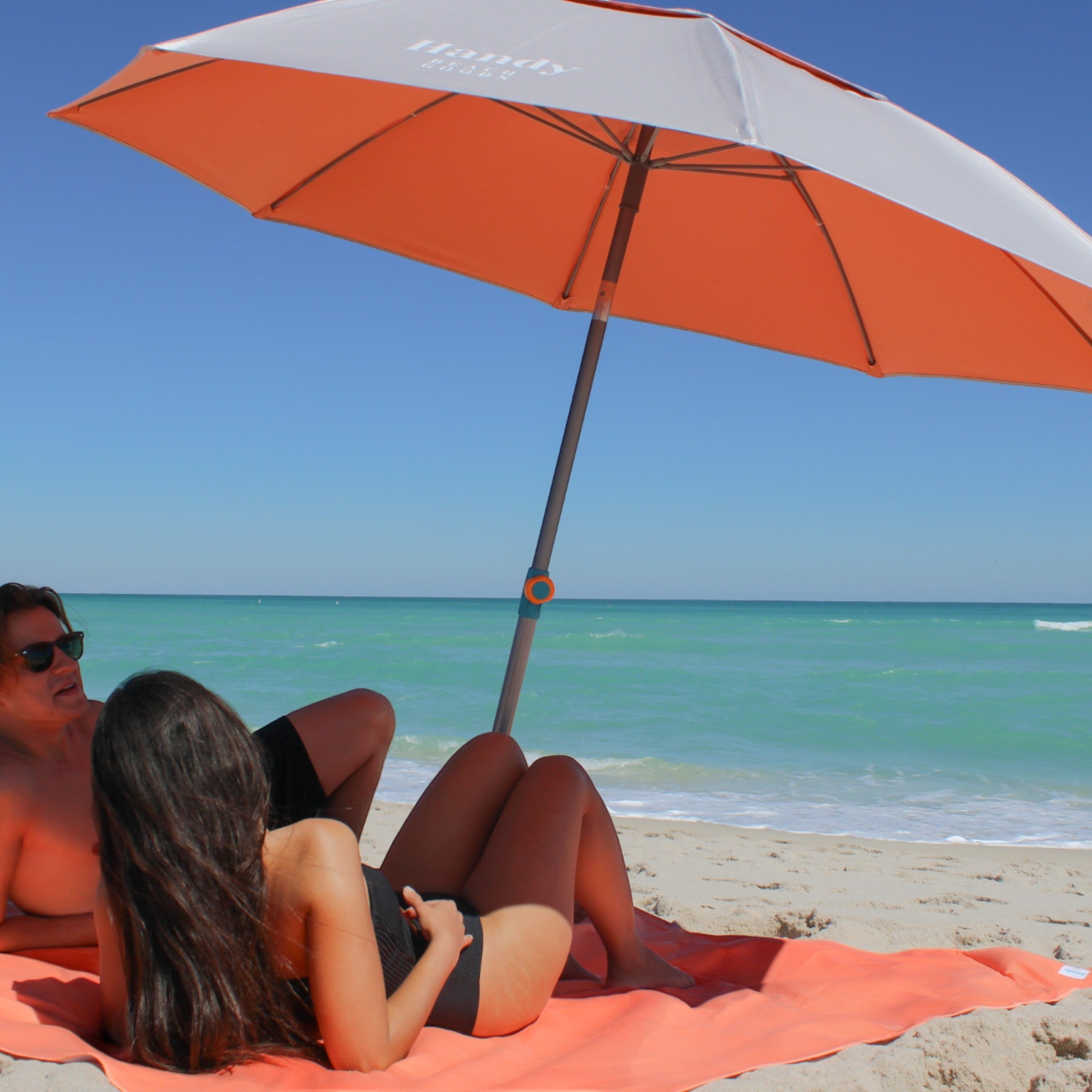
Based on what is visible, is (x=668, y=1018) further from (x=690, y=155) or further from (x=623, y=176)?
(x=623, y=176)

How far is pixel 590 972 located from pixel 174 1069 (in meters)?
1.07

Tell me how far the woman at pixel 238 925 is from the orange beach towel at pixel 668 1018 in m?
0.06

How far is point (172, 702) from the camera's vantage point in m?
1.42

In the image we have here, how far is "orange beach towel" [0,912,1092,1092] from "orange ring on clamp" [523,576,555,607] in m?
0.94

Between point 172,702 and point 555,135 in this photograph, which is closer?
point 172,702

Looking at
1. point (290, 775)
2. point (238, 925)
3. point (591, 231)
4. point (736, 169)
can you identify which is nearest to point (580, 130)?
point (736, 169)

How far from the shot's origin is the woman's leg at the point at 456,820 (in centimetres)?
204

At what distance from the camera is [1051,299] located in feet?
9.35

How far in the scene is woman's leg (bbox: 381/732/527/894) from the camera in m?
2.04

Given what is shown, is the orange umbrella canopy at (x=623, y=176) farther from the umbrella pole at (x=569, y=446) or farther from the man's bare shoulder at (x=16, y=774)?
the man's bare shoulder at (x=16, y=774)

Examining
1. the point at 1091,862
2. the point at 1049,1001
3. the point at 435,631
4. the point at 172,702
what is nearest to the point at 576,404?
the point at 172,702

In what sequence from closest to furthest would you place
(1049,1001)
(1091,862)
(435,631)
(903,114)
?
(903,114)
(1049,1001)
(1091,862)
(435,631)

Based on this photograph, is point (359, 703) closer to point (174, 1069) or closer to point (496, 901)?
point (496, 901)

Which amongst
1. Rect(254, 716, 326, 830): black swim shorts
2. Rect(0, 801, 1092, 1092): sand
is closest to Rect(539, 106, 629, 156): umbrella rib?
Rect(254, 716, 326, 830): black swim shorts
